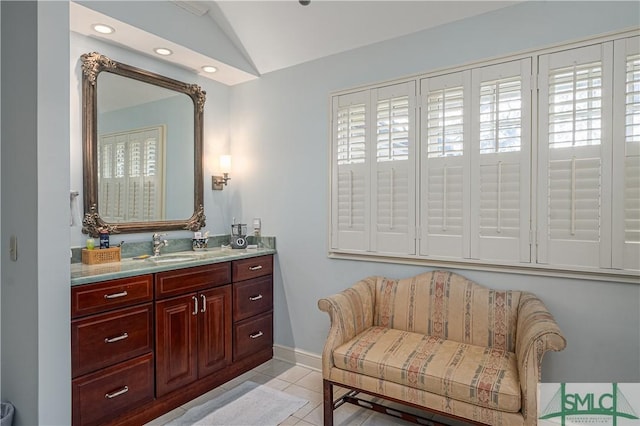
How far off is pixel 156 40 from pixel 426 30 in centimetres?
192

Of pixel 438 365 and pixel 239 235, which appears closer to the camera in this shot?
pixel 438 365

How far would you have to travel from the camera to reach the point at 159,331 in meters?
2.39

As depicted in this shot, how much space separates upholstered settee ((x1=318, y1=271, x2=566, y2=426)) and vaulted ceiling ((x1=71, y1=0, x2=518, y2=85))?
1771mm

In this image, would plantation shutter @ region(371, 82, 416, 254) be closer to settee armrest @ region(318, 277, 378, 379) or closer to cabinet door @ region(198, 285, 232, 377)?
settee armrest @ region(318, 277, 378, 379)

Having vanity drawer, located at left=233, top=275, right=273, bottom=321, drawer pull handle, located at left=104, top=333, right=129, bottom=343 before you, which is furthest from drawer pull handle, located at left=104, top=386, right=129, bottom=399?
vanity drawer, located at left=233, top=275, right=273, bottom=321

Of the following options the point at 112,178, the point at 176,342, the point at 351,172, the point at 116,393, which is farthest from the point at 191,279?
the point at 351,172

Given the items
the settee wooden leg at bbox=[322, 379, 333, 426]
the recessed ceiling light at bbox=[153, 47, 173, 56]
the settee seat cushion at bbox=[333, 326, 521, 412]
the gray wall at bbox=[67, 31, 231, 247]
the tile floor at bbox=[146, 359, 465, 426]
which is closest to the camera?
the settee seat cushion at bbox=[333, 326, 521, 412]

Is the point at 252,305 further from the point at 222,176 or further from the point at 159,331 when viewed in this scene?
the point at 222,176

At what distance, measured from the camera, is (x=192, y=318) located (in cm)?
261

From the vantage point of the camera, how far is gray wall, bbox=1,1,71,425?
1895mm

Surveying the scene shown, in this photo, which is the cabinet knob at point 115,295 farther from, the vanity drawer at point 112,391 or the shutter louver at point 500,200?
the shutter louver at point 500,200

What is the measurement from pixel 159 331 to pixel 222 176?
1.62 m

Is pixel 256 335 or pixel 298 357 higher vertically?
pixel 256 335

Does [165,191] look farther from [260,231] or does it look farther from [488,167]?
[488,167]
